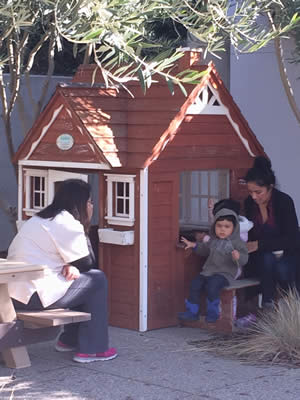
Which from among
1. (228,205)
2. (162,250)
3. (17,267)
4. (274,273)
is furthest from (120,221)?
(17,267)

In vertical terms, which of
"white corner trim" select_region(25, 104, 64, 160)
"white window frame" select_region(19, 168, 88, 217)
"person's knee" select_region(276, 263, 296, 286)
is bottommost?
"person's knee" select_region(276, 263, 296, 286)

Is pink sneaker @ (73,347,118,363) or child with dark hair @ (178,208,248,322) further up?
child with dark hair @ (178,208,248,322)

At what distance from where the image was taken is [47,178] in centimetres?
764

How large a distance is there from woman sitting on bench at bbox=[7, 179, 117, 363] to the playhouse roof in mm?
833

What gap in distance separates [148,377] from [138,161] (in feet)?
6.31

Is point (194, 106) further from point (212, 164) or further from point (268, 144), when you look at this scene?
point (268, 144)

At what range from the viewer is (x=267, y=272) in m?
7.27

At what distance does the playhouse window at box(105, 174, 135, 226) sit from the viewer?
7172 mm

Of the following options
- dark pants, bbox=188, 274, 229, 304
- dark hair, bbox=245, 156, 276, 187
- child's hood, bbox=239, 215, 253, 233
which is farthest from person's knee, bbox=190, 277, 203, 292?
dark hair, bbox=245, 156, 276, 187

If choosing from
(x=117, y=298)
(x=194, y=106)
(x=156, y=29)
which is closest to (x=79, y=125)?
(x=194, y=106)

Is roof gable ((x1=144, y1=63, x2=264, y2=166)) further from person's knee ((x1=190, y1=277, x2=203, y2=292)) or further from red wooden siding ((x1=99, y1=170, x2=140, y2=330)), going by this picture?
person's knee ((x1=190, y1=277, x2=203, y2=292))

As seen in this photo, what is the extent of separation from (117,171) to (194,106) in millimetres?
865

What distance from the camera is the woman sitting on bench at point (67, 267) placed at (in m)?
6.16

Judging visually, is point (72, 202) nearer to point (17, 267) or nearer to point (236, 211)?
point (17, 267)
